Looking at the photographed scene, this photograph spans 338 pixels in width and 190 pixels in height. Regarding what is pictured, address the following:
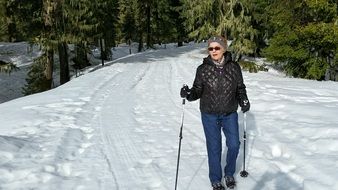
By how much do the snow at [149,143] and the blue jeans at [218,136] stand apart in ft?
1.25

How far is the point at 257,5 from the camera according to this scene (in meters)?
29.5

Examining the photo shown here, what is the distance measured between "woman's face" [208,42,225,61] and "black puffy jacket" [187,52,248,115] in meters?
0.11

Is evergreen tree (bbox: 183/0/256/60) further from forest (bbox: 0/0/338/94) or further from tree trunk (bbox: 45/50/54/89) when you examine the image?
tree trunk (bbox: 45/50/54/89)

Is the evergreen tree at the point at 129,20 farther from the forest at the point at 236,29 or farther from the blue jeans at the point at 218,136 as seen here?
the blue jeans at the point at 218,136

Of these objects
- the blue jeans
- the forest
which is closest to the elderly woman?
the blue jeans

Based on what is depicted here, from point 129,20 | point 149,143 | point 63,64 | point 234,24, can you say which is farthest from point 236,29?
point 129,20

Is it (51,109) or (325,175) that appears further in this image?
(51,109)

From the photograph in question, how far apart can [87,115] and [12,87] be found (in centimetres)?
2091

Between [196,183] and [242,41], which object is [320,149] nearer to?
[196,183]

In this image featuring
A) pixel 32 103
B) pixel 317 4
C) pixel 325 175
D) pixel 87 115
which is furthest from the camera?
pixel 317 4

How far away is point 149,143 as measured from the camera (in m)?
8.85

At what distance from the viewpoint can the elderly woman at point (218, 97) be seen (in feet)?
19.2

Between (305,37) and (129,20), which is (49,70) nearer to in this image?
(305,37)

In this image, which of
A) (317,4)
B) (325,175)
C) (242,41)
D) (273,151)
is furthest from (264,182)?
(242,41)
